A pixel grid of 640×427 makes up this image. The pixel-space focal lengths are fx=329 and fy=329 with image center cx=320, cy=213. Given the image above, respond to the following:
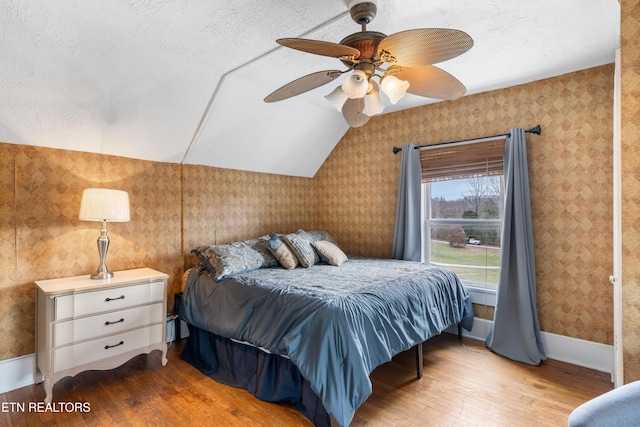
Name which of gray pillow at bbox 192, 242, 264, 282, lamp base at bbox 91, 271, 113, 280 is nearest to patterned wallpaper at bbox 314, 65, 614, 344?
gray pillow at bbox 192, 242, 264, 282

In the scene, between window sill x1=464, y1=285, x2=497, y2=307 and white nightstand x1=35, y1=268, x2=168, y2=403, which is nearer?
white nightstand x1=35, y1=268, x2=168, y2=403

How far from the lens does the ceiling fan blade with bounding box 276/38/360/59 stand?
1.44 meters

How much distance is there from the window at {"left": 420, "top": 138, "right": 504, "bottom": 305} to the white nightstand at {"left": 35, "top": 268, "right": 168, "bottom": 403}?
276cm

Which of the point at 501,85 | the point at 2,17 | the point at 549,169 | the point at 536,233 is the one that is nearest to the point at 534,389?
the point at 536,233

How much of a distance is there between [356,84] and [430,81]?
1.62 feet

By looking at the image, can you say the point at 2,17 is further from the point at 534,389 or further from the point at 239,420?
the point at 534,389

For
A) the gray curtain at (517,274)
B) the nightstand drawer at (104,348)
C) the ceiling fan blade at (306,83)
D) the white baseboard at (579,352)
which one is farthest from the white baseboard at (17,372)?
the white baseboard at (579,352)

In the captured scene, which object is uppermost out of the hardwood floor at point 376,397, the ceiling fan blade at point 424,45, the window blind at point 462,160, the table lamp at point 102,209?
the ceiling fan blade at point 424,45

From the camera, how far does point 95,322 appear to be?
92.2 inches

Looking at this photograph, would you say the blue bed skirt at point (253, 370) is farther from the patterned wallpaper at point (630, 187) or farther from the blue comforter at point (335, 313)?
the patterned wallpaper at point (630, 187)

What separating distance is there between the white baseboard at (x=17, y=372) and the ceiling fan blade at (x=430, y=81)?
322 centimetres

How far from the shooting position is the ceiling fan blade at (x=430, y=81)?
5.74 ft

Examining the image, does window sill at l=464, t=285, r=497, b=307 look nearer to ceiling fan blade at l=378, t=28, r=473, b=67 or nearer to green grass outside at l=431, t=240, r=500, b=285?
green grass outside at l=431, t=240, r=500, b=285

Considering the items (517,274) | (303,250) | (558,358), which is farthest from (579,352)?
(303,250)
